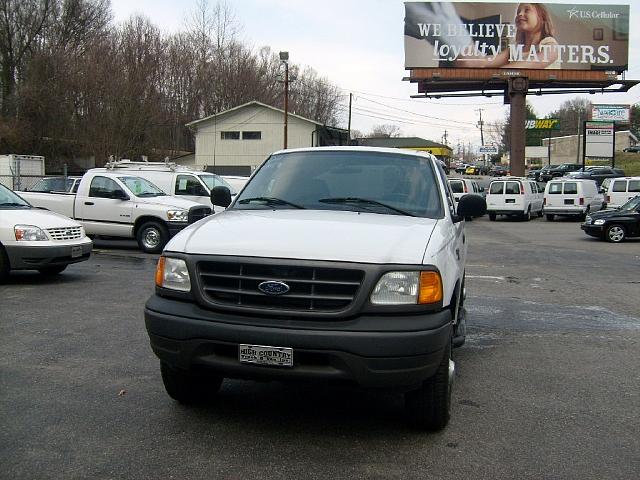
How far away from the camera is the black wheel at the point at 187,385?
4449 mm

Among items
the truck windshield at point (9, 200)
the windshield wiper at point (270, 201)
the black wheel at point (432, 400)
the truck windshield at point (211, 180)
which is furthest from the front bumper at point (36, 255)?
the truck windshield at point (211, 180)

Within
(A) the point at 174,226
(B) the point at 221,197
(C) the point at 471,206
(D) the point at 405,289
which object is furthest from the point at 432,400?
(A) the point at 174,226

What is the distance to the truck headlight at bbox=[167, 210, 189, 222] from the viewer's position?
1433 cm

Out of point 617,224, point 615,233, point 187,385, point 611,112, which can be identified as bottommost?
point 187,385

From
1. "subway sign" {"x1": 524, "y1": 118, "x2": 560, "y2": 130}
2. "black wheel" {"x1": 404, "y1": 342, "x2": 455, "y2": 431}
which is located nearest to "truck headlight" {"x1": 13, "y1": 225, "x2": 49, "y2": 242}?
"black wheel" {"x1": 404, "y1": 342, "x2": 455, "y2": 431}

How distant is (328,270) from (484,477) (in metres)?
1.44

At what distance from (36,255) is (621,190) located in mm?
23655

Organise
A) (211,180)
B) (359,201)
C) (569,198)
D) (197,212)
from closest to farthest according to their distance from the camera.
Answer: (359,201), (197,212), (211,180), (569,198)

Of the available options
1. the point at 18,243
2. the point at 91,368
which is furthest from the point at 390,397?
the point at 18,243

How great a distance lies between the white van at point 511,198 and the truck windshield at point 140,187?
17567 mm

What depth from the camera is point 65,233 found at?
1002 cm

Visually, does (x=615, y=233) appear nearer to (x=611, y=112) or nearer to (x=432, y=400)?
(x=432, y=400)

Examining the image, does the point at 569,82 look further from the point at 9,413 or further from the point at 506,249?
the point at 9,413

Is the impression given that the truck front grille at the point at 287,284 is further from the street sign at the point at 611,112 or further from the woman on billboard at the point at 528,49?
the street sign at the point at 611,112
